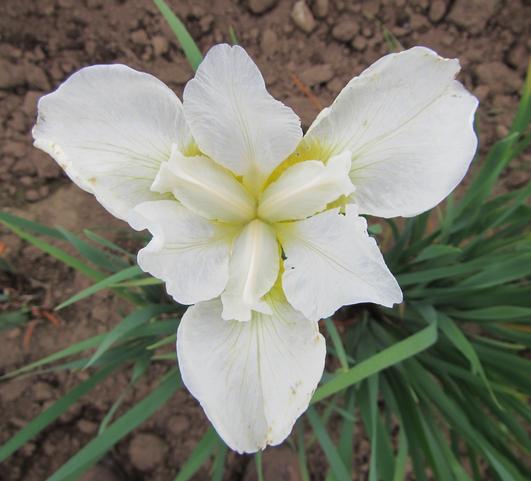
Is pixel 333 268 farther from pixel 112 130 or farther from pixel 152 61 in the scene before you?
pixel 152 61

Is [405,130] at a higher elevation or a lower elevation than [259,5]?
higher

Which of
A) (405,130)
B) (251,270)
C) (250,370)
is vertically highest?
(405,130)

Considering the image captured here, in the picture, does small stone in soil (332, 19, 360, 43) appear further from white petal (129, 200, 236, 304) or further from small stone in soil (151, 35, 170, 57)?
white petal (129, 200, 236, 304)

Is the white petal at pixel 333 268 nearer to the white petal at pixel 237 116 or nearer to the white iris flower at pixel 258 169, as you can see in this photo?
the white iris flower at pixel 258 169

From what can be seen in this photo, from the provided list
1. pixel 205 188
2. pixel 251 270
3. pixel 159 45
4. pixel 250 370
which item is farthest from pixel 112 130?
pixel 159 45

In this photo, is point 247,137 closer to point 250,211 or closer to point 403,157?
point 250,211

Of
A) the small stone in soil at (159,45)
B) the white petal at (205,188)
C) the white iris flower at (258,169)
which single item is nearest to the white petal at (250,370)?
the white iris flower at (258,169)

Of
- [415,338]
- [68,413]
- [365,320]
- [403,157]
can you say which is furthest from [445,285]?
[68,413]

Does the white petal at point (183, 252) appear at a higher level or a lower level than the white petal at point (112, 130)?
lower
